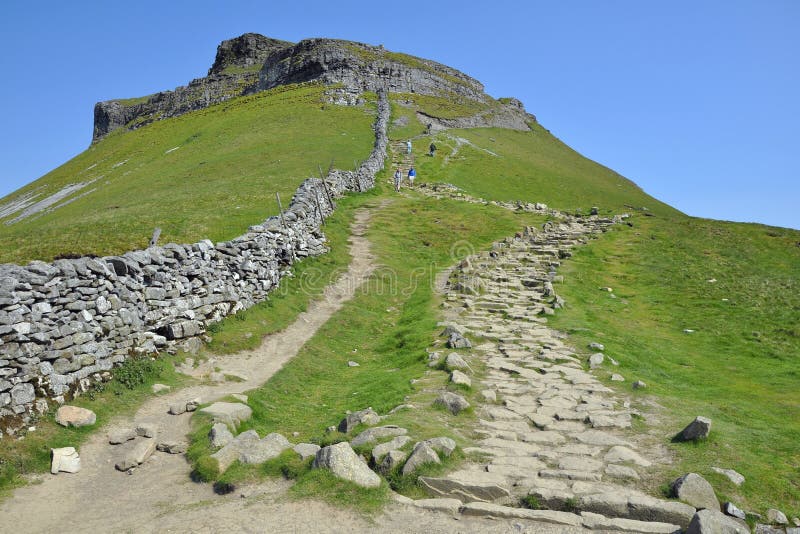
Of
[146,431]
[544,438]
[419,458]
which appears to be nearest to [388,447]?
[419,458]

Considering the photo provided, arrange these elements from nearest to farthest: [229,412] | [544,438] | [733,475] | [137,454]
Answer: [733,475], [544,438], [137,454], [229,412]

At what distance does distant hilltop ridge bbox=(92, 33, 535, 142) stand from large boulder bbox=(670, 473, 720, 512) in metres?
93.4

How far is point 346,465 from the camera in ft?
28.2

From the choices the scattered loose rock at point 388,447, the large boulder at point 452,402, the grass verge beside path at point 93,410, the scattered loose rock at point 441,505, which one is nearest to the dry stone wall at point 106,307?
the grass verge beside path at point 93,410

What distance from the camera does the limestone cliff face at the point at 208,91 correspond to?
13500 cm

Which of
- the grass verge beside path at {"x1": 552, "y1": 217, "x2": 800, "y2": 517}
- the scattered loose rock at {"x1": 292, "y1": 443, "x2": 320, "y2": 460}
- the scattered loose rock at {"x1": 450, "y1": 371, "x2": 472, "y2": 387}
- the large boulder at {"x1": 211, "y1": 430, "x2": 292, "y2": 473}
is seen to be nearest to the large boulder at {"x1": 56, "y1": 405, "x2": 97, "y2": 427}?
the large boulder at {"x1": 211, "y1": 430, "x2": 292, "y2": 473}

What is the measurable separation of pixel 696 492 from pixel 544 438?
10.1 ft

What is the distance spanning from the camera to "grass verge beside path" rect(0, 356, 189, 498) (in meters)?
9.66

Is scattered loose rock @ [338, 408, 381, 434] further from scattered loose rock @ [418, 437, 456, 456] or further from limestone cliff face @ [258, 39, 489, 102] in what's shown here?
limestone cliff face @ [258, 39, 489, 102]

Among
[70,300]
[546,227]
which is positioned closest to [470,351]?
[70,300]

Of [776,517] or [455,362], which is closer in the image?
[776,517]

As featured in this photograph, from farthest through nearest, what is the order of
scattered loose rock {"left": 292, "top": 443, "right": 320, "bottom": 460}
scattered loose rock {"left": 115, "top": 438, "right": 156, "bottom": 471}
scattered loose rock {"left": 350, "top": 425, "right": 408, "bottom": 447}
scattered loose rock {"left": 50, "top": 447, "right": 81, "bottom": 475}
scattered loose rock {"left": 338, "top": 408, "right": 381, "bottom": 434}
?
scattered loose rock {"left": 338, "top": 408, "right": 381, "bottom": 434}, scattered loose rock {"left": 115, "top": 438, "right": 156, "bottom": 471}, scattered loose rock {"left": 50, "top": 447, "right": 81, "bottom": 475}, scattered loose rock {"left": 350, "top": 425, "right": 408, "bottom": 447}, scattered loose rock {"left": 292, "top": 443, "right": 320, "bottom": 460}

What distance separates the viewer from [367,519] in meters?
7.59

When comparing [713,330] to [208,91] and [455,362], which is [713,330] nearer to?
[455,362]
